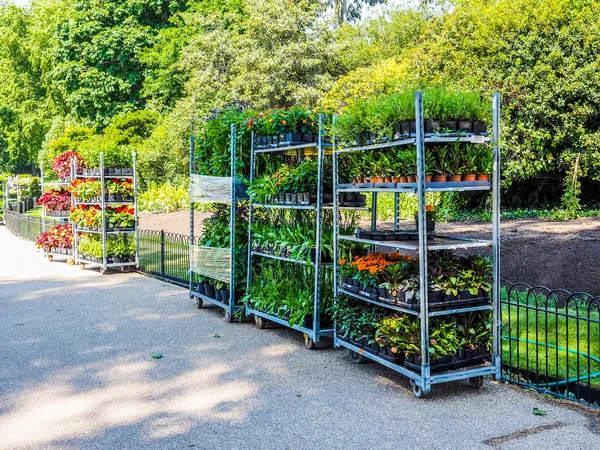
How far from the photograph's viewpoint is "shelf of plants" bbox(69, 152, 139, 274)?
1307cm

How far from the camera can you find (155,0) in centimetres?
3816

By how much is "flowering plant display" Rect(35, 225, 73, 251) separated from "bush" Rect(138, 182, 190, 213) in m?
10.3

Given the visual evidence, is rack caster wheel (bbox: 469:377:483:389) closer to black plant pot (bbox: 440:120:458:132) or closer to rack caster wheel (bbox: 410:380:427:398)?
rack caster wheel (bbox: 410:380:427:398)

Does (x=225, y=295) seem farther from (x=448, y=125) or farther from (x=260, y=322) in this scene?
(x=448, y=125)

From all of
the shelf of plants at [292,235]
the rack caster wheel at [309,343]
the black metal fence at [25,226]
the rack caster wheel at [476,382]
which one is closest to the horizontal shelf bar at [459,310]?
the rack caster wheel at [476,382]

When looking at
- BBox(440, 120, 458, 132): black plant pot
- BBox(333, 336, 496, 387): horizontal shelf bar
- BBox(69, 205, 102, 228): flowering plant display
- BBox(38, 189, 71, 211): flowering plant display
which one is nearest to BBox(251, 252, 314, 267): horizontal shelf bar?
BBox(333, 336, 496, 387): horizontal shelf bar

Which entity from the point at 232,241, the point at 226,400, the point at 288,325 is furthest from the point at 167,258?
the point at 226,400

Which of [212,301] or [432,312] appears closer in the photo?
[432,312]

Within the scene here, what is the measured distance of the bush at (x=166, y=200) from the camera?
2588cm

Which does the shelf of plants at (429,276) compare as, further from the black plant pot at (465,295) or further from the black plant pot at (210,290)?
the black plant pot at (210,290)

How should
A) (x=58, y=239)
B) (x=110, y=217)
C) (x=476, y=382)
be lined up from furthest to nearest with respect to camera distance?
(x=58, y=239)
(x=110, y=217)
(x=476, y=382)

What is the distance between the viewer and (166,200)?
2589 centimetres

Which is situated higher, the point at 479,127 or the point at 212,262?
the point at 479,127

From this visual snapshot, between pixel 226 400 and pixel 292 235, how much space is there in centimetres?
257
